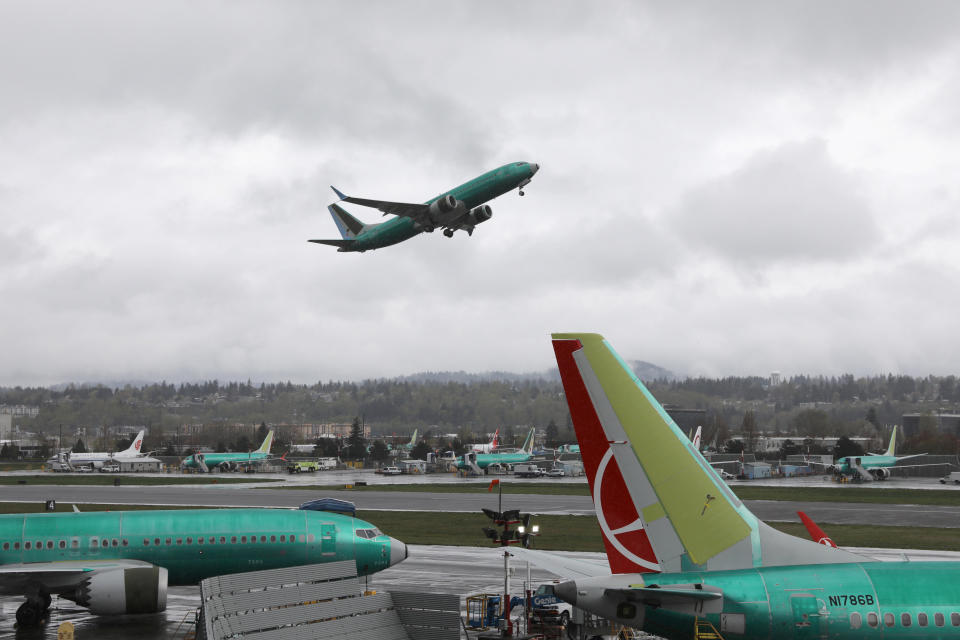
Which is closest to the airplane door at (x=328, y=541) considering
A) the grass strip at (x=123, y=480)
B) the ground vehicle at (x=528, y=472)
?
the grass strip at (x=123, y=480)

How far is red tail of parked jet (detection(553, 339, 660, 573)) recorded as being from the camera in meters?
A: 17.7

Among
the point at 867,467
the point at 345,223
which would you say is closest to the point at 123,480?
the point at 345,223

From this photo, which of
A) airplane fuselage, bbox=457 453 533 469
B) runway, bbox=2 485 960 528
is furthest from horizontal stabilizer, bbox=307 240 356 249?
airplane fuselage, bbox=457 453 533 469

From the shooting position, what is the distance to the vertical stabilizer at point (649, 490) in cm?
1747

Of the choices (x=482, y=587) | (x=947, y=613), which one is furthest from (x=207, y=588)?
(x=482, y=587)

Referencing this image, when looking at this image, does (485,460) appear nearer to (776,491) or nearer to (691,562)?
(776,491)

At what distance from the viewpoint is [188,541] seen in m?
35.9

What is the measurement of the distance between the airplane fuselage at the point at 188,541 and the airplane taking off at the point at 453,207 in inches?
1360

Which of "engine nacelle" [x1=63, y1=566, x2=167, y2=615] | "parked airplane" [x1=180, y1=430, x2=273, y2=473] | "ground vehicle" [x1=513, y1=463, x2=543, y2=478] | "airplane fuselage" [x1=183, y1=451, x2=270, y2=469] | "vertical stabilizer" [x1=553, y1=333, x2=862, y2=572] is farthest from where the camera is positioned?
"airplane fuselage" [x1=183, y1=451, x2=270, y2=469]

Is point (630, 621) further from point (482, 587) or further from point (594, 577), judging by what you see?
point (482, 587)

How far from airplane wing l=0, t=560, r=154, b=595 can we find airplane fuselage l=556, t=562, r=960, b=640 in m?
23.4

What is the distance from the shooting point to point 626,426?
17.8m

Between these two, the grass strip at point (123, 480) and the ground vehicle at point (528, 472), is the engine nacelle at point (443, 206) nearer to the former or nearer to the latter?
the grass strip at point (123, 480)

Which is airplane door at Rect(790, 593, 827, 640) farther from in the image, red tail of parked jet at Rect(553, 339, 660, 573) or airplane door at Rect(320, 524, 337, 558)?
airplane door at Rect(320, 524, 337, 558)
